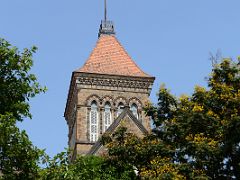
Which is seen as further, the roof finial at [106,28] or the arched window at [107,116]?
the roof finial at [106,28]

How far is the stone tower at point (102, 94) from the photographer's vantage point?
1455 inches

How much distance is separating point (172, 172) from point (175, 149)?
72.1 inches

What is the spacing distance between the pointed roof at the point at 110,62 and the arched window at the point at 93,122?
8.44ft

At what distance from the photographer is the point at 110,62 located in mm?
40250

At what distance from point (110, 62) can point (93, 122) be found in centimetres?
517

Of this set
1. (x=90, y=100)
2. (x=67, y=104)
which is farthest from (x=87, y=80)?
(x=67, y=104)

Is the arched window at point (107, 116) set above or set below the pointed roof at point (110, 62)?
below

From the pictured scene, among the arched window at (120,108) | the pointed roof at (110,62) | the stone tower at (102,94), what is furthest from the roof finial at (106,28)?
the arched window at (120,108)

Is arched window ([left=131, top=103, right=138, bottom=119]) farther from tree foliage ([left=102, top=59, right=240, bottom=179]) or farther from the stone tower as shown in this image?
tree foliage ([left=102, top=59, right=240, bottom=179])

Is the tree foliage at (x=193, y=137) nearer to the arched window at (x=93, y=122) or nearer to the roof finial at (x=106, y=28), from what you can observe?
the arched window at (x=93, y=122)

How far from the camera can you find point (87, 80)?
38.4 m

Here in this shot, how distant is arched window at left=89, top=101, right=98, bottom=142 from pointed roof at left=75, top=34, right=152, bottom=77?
2571 millimetres

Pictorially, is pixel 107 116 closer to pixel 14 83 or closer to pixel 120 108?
pixel 120 108

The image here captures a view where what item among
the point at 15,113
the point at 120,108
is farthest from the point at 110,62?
the point at 15,113
